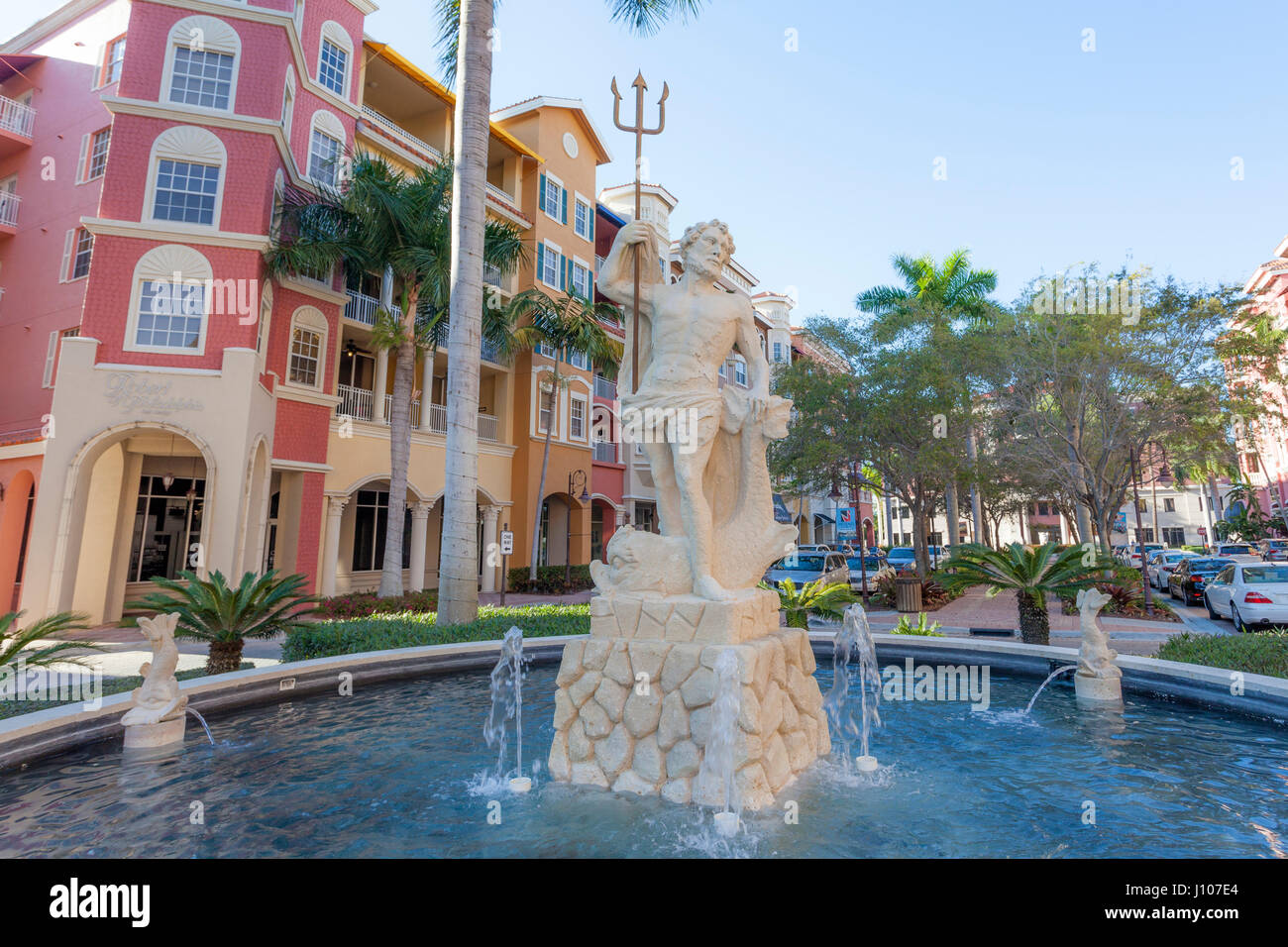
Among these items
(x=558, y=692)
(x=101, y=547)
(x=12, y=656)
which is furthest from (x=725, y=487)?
(x=101, y=547)

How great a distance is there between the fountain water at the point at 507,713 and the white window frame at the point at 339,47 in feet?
62.4

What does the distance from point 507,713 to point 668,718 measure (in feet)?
7.55

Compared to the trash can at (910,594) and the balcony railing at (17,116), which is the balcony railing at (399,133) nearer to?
the balcony railing at (17,116)

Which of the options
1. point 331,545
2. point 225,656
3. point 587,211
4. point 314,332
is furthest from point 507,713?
point 587,211

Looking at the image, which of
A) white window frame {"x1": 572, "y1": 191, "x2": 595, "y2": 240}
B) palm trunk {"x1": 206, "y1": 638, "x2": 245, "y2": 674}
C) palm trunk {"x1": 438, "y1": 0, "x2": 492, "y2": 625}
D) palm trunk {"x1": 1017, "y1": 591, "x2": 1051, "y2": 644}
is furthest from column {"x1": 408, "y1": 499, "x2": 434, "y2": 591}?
palm trunk {"x1": 1017, "y1": 591, "x2": 1051, "y2": 644}

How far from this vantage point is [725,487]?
493cm

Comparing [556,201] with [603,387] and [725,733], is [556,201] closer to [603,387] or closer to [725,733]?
[603,387]

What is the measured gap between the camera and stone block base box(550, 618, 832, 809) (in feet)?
12.2

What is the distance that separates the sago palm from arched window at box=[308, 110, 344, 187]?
674 inches

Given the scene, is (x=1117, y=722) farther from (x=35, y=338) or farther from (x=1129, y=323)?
(x=35, y=338)

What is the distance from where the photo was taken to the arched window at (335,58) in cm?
1845

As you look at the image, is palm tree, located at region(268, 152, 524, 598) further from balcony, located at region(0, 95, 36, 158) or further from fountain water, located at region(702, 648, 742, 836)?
fountain water, located at region(702, 648, 742, 836)

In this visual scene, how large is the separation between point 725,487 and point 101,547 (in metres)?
16.7

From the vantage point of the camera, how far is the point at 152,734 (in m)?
4.73
